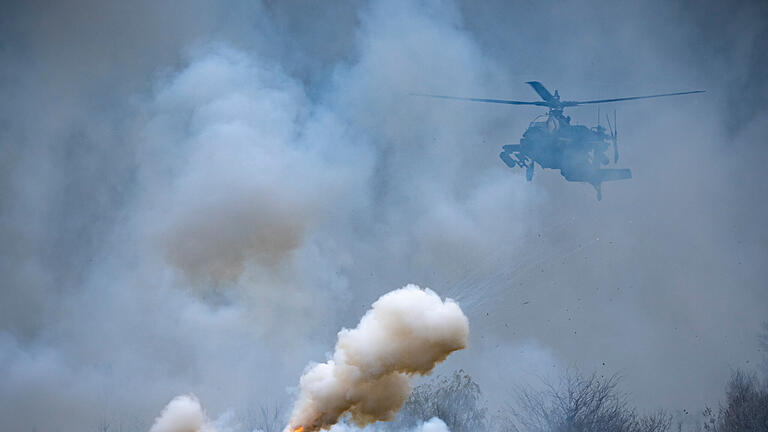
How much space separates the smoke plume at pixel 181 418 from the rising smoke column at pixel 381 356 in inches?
233

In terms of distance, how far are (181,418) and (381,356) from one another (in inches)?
352

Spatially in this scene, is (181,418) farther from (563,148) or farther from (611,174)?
(611,174)

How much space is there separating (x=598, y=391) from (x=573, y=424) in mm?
5708

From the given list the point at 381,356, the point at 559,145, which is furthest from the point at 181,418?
the point at 559,145

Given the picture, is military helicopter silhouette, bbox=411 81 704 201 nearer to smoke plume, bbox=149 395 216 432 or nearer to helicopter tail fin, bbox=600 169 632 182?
helicopter tail fin, bbox=600 169 632 182

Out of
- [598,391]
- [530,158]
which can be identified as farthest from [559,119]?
[598,391]

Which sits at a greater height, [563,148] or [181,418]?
[563,148]

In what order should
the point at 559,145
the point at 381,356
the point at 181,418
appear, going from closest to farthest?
the point at 381,356
the point at 181,418
the point at 559,145

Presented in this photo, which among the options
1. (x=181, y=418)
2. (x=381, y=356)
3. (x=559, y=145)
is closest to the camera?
(x=381, y=356)

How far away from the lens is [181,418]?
94.5 feet

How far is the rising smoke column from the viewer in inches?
964

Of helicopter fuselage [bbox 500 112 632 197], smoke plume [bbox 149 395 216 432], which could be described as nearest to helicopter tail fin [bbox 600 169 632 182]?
helicopter fuselage [bbox 500 112 632 197]

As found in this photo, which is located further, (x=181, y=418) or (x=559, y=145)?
(x=559, y=145)

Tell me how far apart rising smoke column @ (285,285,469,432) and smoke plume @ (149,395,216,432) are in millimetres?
5912
